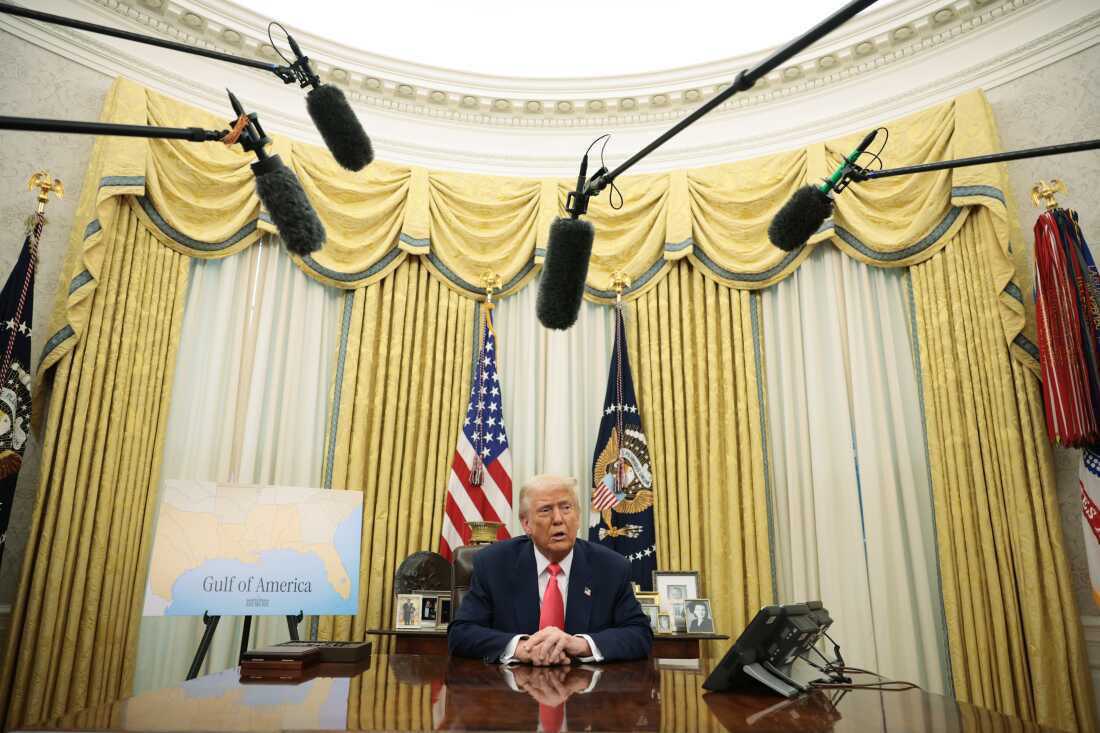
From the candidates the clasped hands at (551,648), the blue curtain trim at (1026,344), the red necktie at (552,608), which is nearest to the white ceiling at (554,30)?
the blue curtain trim at (1026,344)

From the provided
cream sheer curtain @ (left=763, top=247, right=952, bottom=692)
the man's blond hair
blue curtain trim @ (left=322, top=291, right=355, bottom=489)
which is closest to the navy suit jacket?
the man's blond hair

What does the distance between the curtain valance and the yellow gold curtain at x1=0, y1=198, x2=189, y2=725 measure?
17cm

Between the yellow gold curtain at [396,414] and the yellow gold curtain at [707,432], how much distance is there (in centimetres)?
128

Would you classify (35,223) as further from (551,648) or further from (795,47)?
(795,47)

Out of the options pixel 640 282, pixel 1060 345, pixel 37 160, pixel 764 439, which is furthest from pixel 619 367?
pixel 37 160

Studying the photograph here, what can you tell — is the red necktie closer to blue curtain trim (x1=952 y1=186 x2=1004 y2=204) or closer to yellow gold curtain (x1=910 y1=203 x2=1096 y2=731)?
yellow gold curtain (x1=910 y1=203 x2=1096 y2=731)

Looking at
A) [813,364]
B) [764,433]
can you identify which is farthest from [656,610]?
[813,364]

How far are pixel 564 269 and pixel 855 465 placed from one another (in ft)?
9.94

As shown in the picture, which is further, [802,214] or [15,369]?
[15,369]

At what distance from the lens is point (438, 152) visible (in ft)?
18.0

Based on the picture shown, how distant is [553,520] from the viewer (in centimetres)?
267

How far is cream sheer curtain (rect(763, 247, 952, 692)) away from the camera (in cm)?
418

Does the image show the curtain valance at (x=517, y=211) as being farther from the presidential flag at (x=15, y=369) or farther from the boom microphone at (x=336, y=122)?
the boom microphone at (x=336, y=122)

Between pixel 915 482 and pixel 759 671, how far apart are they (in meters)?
3.16
